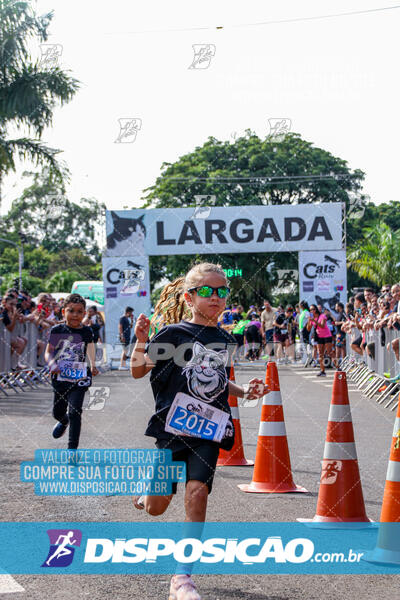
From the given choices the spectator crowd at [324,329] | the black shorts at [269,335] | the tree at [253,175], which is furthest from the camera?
the tree at [253,175]

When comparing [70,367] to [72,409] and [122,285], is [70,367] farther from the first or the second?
[122,285]

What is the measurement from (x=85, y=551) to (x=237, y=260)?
122 feet

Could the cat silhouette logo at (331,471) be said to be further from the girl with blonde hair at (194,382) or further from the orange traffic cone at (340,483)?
the girl with blonde hair at (194,382)

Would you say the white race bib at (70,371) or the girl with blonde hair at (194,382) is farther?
the white race bib at (70,371)

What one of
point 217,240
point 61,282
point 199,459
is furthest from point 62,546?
point 61,282

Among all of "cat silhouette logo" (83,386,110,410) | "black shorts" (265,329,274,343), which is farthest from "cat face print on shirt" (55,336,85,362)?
"black shorts" (265,329,274,343)

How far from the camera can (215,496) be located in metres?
6.64

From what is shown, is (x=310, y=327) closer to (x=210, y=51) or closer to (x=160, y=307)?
(x=210, y=51)

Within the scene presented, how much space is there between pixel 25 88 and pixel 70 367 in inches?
561

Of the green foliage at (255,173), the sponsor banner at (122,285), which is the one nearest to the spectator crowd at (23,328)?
the sponsor banner at (122,285)

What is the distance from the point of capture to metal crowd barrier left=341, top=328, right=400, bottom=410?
47.4 ft

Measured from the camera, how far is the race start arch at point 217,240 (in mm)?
26641

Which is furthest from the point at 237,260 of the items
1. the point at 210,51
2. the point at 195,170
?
the point at 210,51

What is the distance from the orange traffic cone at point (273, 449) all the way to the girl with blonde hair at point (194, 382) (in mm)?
2184
